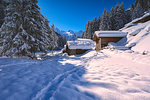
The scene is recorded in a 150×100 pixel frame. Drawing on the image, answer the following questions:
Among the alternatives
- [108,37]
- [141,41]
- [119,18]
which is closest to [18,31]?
[108,37]

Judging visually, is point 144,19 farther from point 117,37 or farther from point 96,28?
point 96,28

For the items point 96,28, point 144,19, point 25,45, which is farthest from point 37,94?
point 96,28

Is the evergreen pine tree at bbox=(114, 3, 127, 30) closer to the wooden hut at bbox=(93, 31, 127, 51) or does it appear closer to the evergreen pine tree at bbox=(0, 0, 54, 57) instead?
the wooden hut at bbox=(93, 31, 127, 51)

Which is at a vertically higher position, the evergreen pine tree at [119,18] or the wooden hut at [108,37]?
the evergreen pine tree at [119,18]

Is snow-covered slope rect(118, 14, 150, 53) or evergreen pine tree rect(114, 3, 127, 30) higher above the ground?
evergreen pine tree rect(114, 3, 127, 30)

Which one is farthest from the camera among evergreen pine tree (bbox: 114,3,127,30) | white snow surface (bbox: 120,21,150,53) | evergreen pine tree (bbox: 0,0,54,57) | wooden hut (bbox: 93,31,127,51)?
evergreen pine tree (bbox: 114,3,127,30)

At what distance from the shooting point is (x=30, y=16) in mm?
8234

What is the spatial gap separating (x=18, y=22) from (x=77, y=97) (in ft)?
33.4

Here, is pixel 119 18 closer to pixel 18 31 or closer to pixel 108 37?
pixel 108 37

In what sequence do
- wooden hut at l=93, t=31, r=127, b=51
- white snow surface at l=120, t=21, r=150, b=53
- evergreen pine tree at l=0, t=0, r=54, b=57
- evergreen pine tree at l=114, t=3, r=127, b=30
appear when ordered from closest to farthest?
evergreen pine tree at l=0, t=0, r=54, b=57 < white snow surface at l=120, t=21, r=150, b=53 < wooden hut at l=93, t=31, r=127, b=51 < evergreen pine tree at l=114, t=3, r=127, b=30

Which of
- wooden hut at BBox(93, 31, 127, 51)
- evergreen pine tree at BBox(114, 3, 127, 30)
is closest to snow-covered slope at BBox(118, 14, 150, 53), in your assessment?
wooden hut at BBox(93, 31, 127, 51)

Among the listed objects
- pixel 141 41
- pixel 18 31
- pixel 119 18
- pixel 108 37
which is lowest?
pixel 141 41

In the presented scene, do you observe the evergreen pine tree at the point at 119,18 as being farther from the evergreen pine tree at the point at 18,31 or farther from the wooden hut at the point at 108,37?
the evergreen pine tree at the point at 18,31

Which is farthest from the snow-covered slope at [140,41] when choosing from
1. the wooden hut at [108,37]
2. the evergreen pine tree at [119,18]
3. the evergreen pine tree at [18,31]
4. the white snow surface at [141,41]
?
the evergreen pine tree at [119,18]
